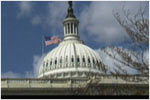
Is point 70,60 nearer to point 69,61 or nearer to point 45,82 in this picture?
point 69,61

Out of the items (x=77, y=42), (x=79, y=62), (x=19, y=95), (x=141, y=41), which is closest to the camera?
(x=141, y=41)

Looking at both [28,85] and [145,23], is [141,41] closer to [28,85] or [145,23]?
[145,23]

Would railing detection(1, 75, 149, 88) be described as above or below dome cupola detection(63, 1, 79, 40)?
below

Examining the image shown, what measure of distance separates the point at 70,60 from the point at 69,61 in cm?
69

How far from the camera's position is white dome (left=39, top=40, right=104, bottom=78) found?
106m

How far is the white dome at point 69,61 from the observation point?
105562 mm

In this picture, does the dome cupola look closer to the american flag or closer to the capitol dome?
the capitol dome

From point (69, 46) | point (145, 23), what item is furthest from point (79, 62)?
point (145, 23)

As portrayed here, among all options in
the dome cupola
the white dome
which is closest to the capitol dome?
the white dome

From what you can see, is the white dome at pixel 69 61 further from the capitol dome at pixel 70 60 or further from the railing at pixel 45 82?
the railing at pixel 45 82

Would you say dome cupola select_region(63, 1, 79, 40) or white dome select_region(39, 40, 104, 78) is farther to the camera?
dome cupola select_region(63, 1, 79, 40)

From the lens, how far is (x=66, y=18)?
122062mm

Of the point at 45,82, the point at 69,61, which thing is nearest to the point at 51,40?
the point at 69,61

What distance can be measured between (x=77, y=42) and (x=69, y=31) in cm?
506
